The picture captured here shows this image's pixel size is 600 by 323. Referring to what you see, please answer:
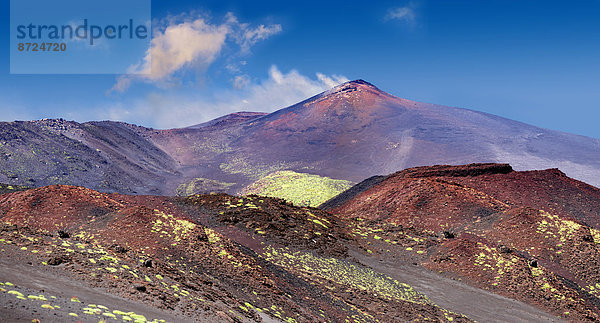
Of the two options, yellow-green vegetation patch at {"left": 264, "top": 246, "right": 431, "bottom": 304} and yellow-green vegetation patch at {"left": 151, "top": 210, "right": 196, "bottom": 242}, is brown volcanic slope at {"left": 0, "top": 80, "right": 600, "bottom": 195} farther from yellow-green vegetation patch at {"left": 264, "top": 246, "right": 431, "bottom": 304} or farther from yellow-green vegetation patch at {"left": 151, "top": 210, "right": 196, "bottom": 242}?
yellow-green vegetation patch at {"left": 264, "top": 246, "right": 431, "bottom": 304}

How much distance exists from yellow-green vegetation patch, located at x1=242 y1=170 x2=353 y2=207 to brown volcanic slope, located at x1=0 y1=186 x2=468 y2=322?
107 feet

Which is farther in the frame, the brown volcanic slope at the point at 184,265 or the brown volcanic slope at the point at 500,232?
the brown volcanic slope at the point at 500,232

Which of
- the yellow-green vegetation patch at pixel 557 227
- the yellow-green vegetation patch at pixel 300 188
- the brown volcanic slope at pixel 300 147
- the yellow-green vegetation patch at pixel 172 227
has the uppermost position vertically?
the brown volcanic slope at pixel 300 147

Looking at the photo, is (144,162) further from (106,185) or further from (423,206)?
(423,206)

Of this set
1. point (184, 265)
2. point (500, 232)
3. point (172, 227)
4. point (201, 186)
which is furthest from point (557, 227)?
point (201, 186)

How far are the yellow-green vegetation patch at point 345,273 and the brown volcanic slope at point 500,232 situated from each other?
4340 mm

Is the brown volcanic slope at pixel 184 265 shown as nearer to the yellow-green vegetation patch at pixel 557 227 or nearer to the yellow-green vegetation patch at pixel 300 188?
the yellow-green vegetation patch at pixel 557 227

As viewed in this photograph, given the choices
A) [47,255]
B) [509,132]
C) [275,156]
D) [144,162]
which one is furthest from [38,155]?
[509,132]

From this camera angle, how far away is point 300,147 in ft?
444

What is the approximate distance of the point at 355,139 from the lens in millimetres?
133250

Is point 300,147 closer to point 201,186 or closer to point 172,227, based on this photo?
point 201,186

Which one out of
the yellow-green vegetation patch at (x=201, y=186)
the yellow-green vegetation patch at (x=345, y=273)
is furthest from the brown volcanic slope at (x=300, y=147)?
the yellow-green vegetation patch at (x=345, y=273)

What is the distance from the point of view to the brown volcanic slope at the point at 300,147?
8462cm

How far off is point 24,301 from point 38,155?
79413 millimetres
